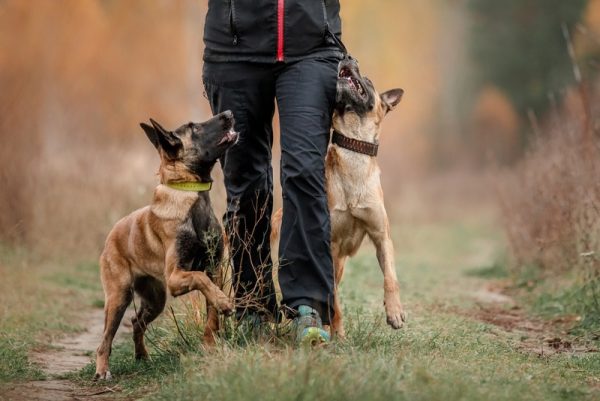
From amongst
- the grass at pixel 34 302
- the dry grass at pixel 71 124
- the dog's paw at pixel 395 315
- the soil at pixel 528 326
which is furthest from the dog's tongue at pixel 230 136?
the dry grass at pixel 71 124

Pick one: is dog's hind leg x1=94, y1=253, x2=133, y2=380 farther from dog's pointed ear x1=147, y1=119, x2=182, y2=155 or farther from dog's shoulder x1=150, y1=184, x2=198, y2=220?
dog's pointed ear x1=147, y1=119, x2=182, y2=155

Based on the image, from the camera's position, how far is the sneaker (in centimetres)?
489

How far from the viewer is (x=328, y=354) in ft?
14.9

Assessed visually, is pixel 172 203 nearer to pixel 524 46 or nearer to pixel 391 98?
pixel 391 98

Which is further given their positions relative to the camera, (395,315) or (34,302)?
(34,302)

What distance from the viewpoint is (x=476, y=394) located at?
3980 mm

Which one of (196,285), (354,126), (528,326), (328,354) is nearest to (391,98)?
(354,126)

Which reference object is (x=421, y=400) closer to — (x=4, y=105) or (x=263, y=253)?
(x=263, y=253)

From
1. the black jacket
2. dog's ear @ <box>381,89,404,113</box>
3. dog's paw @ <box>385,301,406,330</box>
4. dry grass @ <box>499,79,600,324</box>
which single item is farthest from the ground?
the black jacket

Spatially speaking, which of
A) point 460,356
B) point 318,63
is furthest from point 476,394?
point 318,63

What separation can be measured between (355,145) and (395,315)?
1.09 metres

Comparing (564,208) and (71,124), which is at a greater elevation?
(71,124)

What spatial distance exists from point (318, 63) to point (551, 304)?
4.13 m

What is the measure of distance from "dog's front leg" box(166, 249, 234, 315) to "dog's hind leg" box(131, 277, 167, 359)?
0.82 m
